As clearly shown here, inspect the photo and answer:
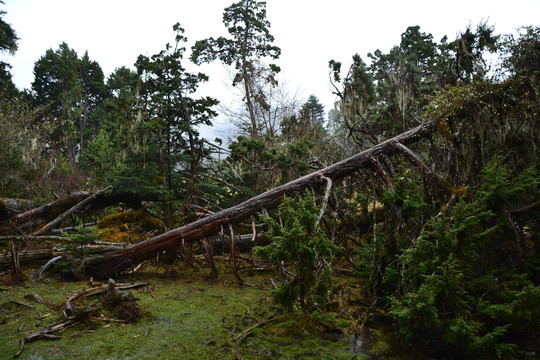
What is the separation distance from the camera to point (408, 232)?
371cm

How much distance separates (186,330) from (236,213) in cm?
211

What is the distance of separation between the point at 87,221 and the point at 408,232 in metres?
9.55

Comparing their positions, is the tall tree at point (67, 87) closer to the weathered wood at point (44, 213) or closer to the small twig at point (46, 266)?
the weathered wood at point (44, 213)

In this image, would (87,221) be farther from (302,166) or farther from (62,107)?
(62,107)

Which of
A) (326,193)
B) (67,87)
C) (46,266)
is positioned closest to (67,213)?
(46,266)

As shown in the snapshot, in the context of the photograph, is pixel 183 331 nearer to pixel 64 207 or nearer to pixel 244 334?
pixel 244 334

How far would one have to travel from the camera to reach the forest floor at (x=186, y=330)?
9.10 feet

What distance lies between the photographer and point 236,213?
5047 mm

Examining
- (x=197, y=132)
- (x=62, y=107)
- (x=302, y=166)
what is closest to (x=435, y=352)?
(x=302, y=166)

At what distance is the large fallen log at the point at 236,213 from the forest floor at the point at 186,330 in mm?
628

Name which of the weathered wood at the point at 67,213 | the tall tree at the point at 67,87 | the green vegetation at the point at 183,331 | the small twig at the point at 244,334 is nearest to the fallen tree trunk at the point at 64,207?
the weathered wood at the point at 67,213

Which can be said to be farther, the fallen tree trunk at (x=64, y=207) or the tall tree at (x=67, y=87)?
the tall tree at (x=67, y=87)

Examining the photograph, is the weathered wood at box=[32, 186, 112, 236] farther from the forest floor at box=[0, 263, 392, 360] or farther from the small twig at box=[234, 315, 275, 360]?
the small twig at box=[234, 315, 275, 360]

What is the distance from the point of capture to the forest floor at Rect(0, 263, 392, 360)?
9.10 ft
